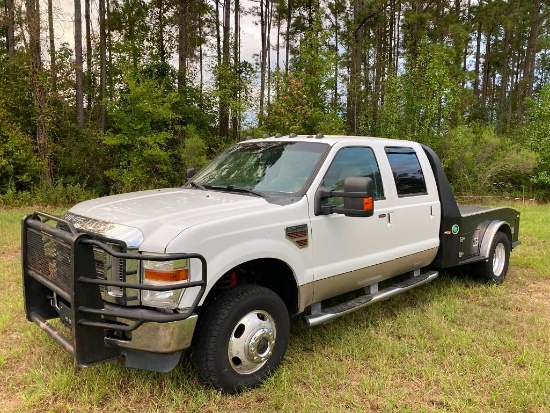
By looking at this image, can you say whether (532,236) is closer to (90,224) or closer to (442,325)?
(442,325)

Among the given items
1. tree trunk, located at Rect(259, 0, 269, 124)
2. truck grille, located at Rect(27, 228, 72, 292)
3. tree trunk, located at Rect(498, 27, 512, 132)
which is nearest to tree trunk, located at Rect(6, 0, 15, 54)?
tree trunk, located at Rect(259, 0, 269, 124)

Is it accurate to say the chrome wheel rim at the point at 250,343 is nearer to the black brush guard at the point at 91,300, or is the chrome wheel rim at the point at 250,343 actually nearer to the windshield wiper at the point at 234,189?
→ the black brush guard at the point at 91,300

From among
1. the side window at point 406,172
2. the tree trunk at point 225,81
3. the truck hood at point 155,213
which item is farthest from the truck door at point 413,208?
the tree trunk at point 225,81

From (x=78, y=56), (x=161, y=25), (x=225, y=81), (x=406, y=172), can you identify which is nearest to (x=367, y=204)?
(x=406, y=172)

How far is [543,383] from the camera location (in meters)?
3.49

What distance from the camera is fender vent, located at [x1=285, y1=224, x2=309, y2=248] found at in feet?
12.1

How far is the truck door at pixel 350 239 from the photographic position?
3965mm

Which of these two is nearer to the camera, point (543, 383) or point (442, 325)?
point (543, 383)

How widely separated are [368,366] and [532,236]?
744cm

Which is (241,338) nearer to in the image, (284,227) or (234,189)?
(284,227)

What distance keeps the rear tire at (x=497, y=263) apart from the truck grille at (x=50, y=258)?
5.02 m

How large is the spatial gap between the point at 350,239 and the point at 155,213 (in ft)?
5.86

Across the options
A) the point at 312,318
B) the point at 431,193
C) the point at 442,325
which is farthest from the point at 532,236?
the point at 312,318

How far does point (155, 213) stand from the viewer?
334 cm
